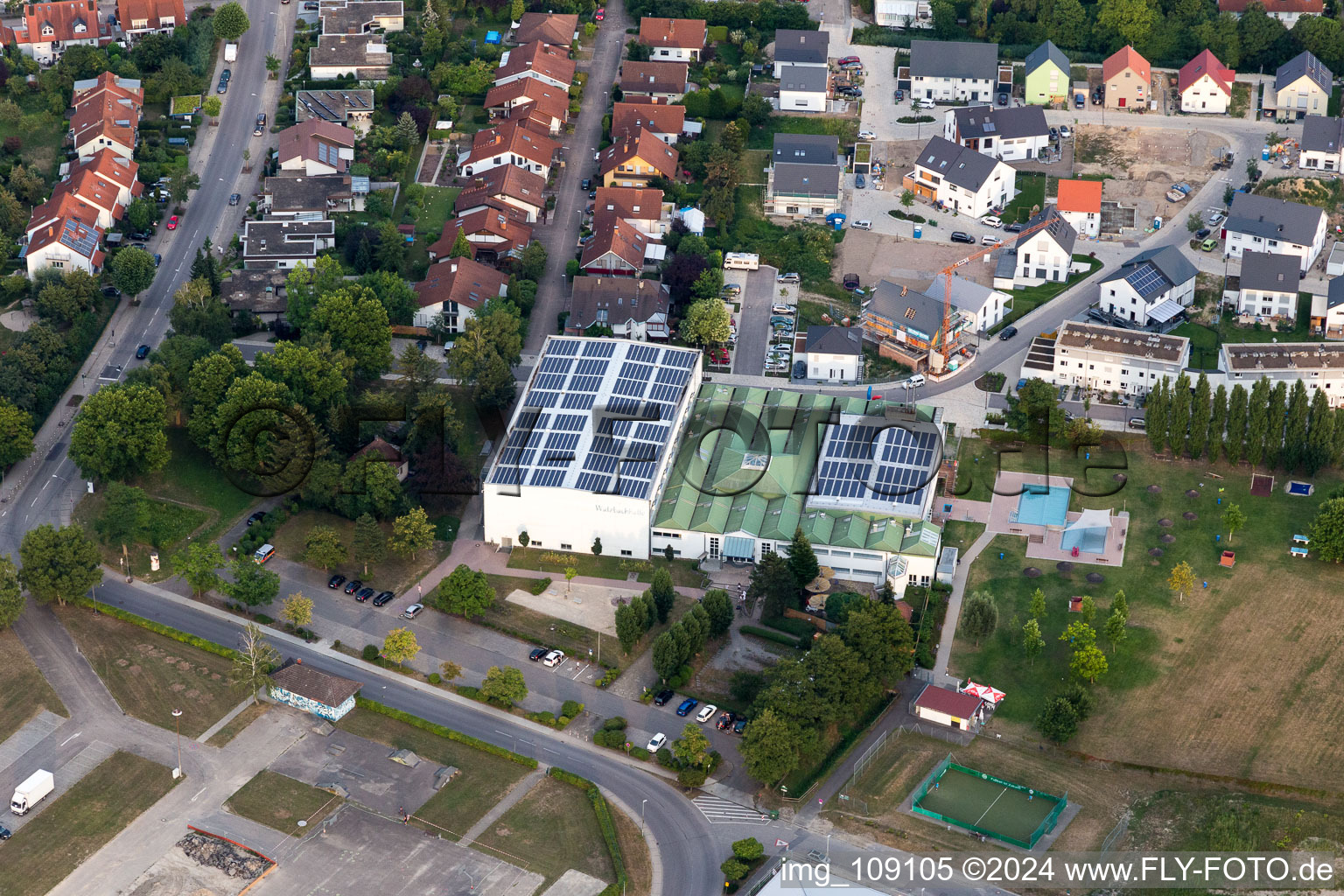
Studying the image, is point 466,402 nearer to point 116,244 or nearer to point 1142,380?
point 116,244

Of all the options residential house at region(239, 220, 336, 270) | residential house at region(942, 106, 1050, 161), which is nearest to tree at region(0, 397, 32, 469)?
residential house at region(239, 220, 336, 270)

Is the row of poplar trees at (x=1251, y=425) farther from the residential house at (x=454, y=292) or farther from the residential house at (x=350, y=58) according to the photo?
the residential house at (x=350, y=58)

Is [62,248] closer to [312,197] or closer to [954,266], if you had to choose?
[312,197]

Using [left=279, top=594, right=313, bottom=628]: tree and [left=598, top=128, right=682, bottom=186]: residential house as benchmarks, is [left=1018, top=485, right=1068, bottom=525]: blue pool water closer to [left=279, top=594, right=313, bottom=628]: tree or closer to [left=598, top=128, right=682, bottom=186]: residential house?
[left=279, top=594, right=313, bottom=628]: tree

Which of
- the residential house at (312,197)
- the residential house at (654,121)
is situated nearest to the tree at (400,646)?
the residential house at (312,197)

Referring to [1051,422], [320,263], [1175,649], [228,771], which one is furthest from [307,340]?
[1175,649]
